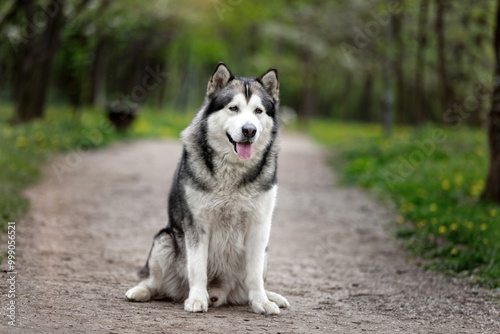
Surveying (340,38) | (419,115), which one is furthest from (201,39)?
(419,115)

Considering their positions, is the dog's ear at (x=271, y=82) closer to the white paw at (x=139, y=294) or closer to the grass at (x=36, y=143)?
the white paw at (x=139, y=294)

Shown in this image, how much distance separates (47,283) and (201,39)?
31858 millimetres

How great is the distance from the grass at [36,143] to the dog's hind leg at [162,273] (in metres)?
2.99

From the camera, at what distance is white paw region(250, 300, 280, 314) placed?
4.63m

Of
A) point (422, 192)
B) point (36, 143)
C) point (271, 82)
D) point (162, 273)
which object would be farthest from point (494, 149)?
point (36, 143)

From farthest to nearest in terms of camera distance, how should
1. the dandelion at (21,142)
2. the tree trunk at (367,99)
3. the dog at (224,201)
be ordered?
the tree trunk at (367,99) → the dandelion at (21,142) → the dog at (224,201)

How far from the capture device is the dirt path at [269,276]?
4.29m

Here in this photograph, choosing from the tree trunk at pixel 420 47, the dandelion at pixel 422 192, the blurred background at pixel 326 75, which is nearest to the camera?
the blurred background at pixel 326 75

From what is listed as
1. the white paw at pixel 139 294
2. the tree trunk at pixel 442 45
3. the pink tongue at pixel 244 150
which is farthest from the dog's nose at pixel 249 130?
the tree trunk at pixel 442 45

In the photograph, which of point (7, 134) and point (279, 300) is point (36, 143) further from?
point (279, 300)

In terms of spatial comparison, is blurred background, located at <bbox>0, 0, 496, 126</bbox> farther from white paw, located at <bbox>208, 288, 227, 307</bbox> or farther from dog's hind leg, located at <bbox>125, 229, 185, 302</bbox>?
white paw, located at <bbox>208, 288, 227, 307</bbox>

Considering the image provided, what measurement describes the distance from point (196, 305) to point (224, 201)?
83 cm

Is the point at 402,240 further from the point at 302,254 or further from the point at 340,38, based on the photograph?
the point at 340,38

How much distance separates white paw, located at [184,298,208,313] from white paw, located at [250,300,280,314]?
0.40 meters
